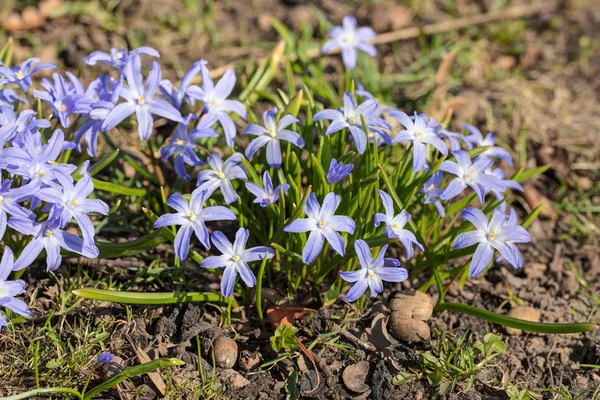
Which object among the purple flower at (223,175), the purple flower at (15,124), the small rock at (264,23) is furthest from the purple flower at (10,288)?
the small rock at (264,23)

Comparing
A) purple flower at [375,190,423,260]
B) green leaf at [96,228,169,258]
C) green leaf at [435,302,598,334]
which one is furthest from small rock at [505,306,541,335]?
green leaf at [96,228,169,258]

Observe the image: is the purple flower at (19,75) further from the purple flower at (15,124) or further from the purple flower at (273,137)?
the purple flower at (273,137)

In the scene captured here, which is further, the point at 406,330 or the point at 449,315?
the point at 449,315

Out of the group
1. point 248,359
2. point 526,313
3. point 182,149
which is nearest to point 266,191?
point 182,149

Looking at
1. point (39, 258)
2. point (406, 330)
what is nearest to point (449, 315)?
point (406, 330)

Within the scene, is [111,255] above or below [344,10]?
below

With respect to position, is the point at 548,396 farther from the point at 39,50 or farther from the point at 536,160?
the point at 39,50
